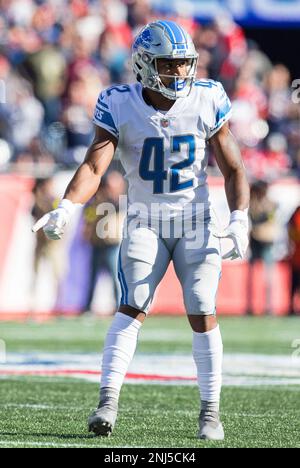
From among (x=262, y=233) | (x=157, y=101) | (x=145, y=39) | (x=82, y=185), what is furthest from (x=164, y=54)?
(x=262, y=233)

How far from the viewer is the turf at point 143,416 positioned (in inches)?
171

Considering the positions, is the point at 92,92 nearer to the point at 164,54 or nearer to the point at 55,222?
the point at 164,54

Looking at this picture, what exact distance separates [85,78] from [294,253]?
2998 mm

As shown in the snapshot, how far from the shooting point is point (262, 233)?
12211 millimetres

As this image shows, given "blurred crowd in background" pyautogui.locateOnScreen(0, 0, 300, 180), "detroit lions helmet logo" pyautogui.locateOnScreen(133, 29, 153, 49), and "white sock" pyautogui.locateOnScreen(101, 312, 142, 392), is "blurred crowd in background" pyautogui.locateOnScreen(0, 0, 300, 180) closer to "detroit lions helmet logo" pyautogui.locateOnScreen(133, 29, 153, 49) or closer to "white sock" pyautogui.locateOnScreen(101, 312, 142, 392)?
"detroit lions helmet logo" pyautogui.locateOnScreen(133, 29, 153, 49)

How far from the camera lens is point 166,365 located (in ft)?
24.4

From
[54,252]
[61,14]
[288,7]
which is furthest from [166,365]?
[288,7]

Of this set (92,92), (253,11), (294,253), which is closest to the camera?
(294,253)

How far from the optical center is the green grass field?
14.3ft

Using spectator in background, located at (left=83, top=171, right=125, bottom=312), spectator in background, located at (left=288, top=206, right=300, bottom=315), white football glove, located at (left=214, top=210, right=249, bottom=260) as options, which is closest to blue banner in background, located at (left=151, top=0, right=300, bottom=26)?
spectator in background, located at (left=288, top=206, right=300, bottom=315)

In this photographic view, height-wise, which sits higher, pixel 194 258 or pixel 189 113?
pixel 189 113

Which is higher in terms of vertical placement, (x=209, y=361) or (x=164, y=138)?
(x=164, y=138)

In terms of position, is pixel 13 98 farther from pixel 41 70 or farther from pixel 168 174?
pixel 168 174
